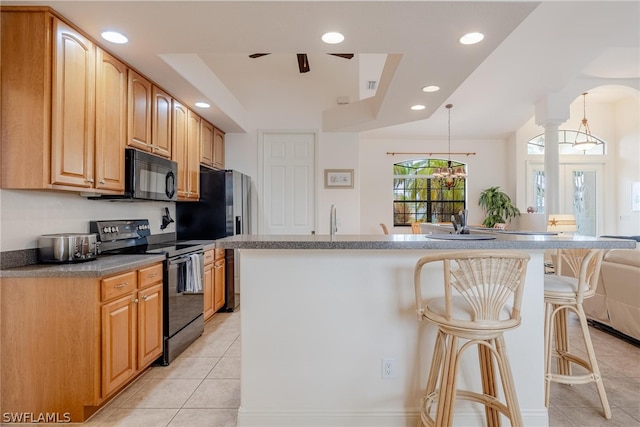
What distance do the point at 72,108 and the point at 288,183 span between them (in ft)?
10.5

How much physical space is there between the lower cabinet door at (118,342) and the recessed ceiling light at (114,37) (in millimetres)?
1692

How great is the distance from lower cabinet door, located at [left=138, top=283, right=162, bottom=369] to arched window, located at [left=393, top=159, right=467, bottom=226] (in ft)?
20.2

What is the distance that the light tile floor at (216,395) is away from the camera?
202cm

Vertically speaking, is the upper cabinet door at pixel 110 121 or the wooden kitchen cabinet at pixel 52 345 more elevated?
the upper cabinet door at pixel 110 121

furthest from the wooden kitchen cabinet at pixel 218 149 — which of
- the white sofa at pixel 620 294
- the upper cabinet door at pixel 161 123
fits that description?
the white sofa at pixel 620 294

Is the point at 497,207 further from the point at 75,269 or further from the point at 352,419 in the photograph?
the point at 75,269

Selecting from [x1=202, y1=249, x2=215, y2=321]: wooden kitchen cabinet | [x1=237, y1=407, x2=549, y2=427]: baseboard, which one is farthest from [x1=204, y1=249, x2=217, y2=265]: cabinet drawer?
[x1=237, y1=407, x2=549, y2=427]: baseboard

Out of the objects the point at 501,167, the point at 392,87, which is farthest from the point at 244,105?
the point at 501,167

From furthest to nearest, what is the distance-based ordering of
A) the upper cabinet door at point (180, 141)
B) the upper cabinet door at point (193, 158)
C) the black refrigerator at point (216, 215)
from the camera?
the black refrigerator at point (216, 215) < the upper cabinet door at point (193, 158) < the upper cabinet door at point (180, 141)

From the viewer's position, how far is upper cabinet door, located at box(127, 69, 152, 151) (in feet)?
9.03

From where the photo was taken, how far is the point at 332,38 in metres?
2.24

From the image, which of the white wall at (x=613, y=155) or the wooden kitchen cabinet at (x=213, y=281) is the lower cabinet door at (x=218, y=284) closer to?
the wooden kitchen cabinet at (x=213, y=281)

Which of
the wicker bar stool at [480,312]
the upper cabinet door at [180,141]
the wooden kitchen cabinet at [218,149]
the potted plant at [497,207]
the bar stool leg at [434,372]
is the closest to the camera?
the wicker bar stool at [480,312]

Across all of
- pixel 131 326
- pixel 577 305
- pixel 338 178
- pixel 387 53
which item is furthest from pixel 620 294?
pixel 131 326
